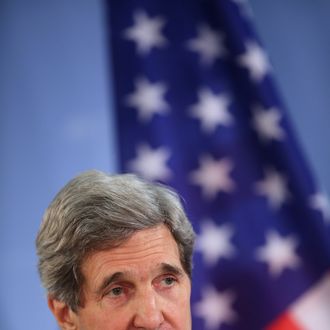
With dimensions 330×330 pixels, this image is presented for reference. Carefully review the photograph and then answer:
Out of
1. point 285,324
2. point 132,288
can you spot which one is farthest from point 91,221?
point 285,324

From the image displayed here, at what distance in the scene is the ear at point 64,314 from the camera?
6.73 ft

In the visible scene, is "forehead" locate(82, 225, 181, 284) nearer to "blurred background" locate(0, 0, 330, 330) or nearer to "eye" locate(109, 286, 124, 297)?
"eye" locate(109, 286, 124, 297)

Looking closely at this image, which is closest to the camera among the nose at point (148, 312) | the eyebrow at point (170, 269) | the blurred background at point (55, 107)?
the nose at point (148, 312)

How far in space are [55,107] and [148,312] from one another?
120cm

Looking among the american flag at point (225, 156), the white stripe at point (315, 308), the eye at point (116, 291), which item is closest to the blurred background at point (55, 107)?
the american flag at point (225, 156)

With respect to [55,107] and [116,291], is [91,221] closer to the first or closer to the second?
[116,291]

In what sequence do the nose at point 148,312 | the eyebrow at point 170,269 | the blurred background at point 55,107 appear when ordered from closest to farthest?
1. the nose at point 148,312
2. the eyebrow at point 170,269
3. the blurred background at point 55,107

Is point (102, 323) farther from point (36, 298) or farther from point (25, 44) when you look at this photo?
point (25, 44)

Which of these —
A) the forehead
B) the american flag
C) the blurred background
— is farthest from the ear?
the american flag

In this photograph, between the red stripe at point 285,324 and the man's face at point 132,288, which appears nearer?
the man's face at point 132,288

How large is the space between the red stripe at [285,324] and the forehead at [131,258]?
2.91 ft

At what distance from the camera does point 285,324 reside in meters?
2.67

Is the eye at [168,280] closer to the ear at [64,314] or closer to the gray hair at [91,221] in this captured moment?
the gray hair at [91,221]

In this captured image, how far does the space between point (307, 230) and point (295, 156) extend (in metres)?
0.31
